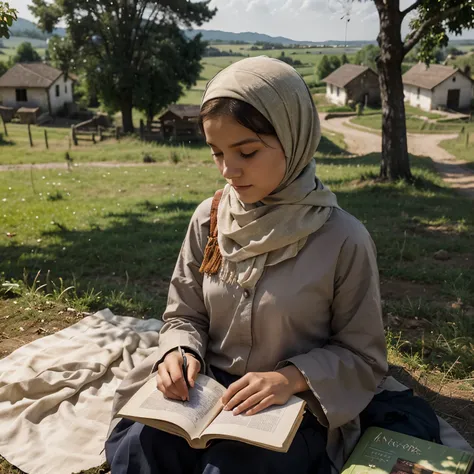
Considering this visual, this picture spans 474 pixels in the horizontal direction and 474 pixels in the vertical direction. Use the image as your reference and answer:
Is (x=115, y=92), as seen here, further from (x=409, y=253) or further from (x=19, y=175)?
(x=409, y=253)

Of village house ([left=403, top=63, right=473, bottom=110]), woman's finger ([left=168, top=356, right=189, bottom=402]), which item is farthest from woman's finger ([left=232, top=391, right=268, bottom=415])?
village house ([left=403, top=63, right=473, bottom=110])

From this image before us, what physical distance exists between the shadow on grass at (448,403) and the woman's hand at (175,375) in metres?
1.67

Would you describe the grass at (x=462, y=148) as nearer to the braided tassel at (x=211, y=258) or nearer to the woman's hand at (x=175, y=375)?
the braided tassel at (x=211, y=258)

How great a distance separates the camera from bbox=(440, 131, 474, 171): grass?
891 inches

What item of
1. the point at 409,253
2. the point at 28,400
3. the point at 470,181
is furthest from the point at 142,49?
the point at 28,400

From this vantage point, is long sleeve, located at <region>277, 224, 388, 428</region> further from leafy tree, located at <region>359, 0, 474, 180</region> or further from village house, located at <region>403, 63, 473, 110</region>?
village house, located at <region>403, 63, 473, 110</region>

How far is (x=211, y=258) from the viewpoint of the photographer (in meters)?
2.63

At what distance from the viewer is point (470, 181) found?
627 inches

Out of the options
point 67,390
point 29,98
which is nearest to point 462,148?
point 67,390

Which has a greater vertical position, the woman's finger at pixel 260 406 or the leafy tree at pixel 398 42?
the leafy tree at pixel 398 42

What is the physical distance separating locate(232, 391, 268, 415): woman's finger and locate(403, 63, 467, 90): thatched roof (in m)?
49.5

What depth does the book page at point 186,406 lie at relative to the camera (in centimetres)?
216

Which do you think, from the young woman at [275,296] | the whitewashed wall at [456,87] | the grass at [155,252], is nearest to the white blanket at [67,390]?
the grass at [155,252]

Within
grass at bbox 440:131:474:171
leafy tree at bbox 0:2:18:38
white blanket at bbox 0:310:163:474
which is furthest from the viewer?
grass at bbox 440:131:474:171
